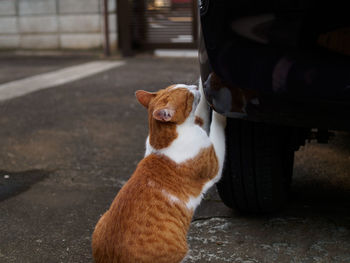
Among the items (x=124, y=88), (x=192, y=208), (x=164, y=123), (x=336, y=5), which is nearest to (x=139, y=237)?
(x=192, y=208)

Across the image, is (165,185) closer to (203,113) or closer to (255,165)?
(255,165)

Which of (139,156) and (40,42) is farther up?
(40,42)

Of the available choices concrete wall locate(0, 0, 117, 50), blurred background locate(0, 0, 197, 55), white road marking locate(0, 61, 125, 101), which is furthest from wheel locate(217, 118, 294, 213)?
concrete wall locate(0, 0, 117, 50)

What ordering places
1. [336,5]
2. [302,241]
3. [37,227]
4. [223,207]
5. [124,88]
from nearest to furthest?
[336,5] < [302,241] < [37,227] < [223,207] < [124,88]

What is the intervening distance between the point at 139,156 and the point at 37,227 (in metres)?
1.14

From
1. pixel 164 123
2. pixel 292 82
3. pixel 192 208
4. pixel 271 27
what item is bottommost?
pixel 192 208

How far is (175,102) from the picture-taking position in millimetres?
2107

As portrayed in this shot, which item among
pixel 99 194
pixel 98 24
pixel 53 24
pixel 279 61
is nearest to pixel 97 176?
pixel 99 194

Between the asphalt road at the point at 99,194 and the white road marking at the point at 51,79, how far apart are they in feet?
1.78

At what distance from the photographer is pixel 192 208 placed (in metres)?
2.04

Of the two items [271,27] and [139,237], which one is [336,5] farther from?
[139,237]

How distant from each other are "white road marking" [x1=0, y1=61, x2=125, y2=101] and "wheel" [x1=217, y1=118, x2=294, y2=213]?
357 centimetres

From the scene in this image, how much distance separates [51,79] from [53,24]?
2996 mm

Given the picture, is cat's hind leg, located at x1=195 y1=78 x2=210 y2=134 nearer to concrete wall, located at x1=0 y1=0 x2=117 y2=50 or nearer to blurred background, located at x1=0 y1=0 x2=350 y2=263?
blurred background, located at x1=0 y1=0 x2=350 y2=263
